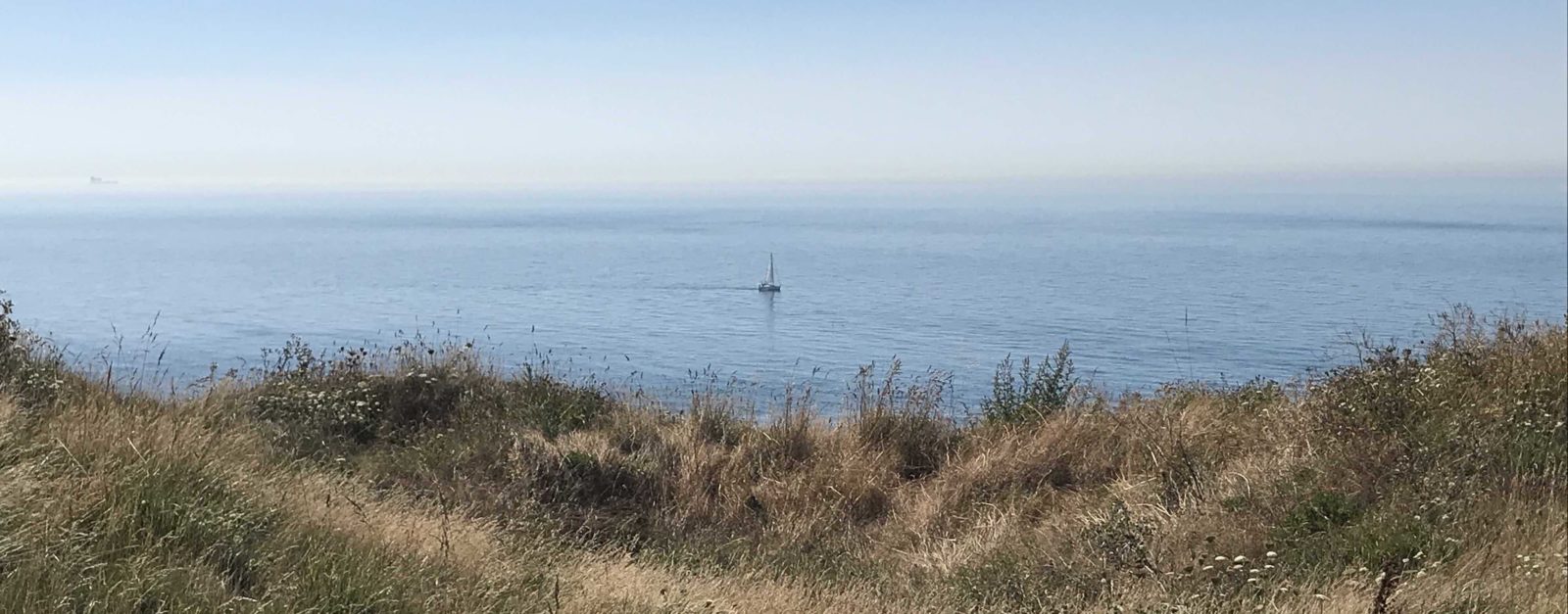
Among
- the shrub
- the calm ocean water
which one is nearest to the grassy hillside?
the shrub

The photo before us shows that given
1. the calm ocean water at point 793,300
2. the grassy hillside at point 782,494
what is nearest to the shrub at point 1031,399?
the grassy hillside at point 782,494

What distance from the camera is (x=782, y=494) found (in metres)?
8.55

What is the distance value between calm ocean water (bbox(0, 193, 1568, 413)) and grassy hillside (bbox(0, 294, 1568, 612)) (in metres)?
4.59

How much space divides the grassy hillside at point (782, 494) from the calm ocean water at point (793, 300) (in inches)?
181

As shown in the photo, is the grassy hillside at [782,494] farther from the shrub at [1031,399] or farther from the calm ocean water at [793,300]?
the calm ocean water at [793,300]

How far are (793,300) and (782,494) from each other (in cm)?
2548

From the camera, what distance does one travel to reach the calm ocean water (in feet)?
65.1

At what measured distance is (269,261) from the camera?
1951 inches

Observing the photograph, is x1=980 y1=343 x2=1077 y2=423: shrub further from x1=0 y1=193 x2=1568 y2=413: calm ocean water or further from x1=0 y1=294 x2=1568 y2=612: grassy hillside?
x1=0 y1=193 x2=1568 y2=413: calm ocean water

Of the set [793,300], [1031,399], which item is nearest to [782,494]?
[1031,399]

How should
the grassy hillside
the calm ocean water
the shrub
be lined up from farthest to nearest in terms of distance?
the calm ocean water < the shrub < the grassy hillside

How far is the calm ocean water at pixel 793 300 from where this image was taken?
19.8m

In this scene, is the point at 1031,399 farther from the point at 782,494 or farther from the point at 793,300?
the point at 793,300

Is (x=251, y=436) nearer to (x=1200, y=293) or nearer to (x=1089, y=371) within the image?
(x=1089, y=371)
